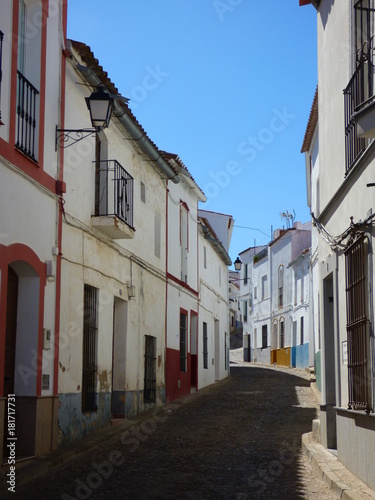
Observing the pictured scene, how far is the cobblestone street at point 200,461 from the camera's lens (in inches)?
307

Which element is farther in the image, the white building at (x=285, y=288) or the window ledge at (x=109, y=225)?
the white building at (x=285, y=288)

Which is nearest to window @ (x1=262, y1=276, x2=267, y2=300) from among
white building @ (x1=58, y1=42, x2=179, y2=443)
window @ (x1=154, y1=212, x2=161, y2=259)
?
window @ (x1=154, y1=212, x2=161, y2=259)

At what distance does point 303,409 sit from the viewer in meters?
16.2

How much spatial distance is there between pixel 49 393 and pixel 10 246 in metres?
2.34

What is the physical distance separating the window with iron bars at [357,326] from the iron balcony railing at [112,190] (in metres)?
5.32

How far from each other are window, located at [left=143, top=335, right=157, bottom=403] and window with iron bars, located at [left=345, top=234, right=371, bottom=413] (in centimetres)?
833

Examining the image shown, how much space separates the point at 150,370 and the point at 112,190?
481cm

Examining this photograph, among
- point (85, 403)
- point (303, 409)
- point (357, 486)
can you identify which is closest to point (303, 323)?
point (303, 409)

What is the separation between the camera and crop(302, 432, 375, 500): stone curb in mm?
6914

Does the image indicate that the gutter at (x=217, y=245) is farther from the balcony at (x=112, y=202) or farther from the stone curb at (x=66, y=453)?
the balcony at (x=112, y=202)

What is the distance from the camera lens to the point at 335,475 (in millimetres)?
7922

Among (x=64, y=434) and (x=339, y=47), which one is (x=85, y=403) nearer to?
(x=64, y=434)

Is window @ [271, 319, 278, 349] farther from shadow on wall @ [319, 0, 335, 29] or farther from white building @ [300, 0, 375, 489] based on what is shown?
shadow on wall @ [319, 0, 335, 29]

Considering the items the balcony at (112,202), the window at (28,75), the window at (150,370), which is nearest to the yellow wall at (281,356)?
the window at (150,370)
